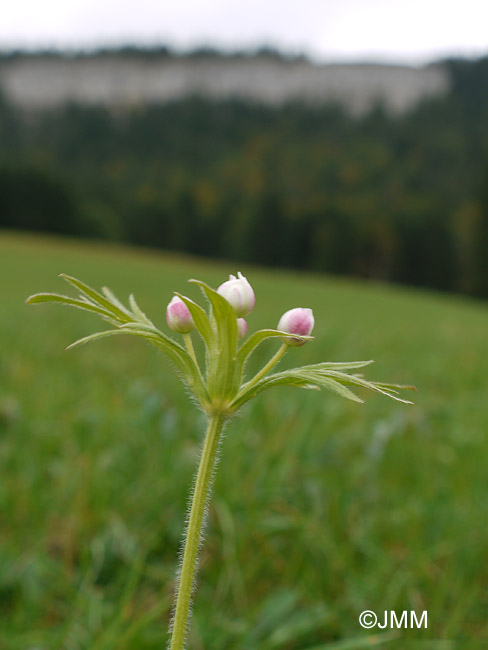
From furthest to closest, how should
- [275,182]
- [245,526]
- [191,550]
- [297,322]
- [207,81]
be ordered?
[207,81] → [275,182] → [245,526] → [297,322] → [191,550]

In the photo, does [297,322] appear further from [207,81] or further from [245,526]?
[207,81]

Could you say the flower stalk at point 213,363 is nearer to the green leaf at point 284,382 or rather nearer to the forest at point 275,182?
the green leaf at point 284,382

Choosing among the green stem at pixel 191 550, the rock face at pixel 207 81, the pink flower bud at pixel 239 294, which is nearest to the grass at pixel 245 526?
the green stem at pixel 191 550

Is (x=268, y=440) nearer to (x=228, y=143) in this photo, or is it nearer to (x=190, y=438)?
(x=190, y=438)

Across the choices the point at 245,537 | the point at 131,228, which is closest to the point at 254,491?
the point at 245,537

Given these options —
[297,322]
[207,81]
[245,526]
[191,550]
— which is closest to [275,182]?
[207,81]

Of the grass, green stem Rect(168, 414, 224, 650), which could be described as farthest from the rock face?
green stem Rect(168, 414, 224, 650)

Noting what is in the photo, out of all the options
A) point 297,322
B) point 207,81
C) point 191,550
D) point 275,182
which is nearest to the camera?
point 191,550
